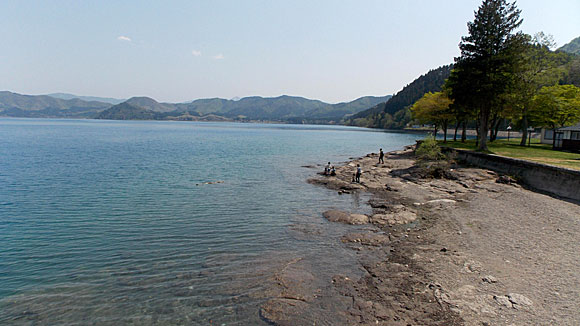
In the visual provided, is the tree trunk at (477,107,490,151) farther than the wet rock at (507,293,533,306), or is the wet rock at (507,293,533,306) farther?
the tree trunk at (477,107,490,151)

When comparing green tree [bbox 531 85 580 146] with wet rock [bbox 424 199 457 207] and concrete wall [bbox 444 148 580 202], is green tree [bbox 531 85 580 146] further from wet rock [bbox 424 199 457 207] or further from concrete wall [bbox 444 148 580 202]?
wet rock [bbox 424 199 457 207]

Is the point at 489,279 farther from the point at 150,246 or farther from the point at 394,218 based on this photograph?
the point at 150,246

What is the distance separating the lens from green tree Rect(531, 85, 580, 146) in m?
43.2

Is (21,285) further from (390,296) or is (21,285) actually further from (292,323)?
(390,296)

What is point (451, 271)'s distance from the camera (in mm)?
12164

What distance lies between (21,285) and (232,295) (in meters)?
8.40

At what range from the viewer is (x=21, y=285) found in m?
12.0

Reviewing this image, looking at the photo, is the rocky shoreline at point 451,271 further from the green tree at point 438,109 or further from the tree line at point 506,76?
the green tree at point 438,109

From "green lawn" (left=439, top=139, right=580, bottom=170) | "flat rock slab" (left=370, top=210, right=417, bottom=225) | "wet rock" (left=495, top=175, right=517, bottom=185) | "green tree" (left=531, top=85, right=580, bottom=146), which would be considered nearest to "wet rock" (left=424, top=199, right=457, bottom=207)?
"flat rock slab" (left=370, top=210, right=417, bottom=225)

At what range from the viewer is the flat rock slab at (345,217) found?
1943 centimetres

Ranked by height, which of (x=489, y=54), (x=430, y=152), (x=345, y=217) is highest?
(x=489, y=54)

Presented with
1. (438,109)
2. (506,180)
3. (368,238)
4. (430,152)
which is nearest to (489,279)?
(368,238)

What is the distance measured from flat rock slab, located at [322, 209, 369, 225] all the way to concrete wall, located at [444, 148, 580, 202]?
52.2ft

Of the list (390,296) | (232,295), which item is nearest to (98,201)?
(232,295)
